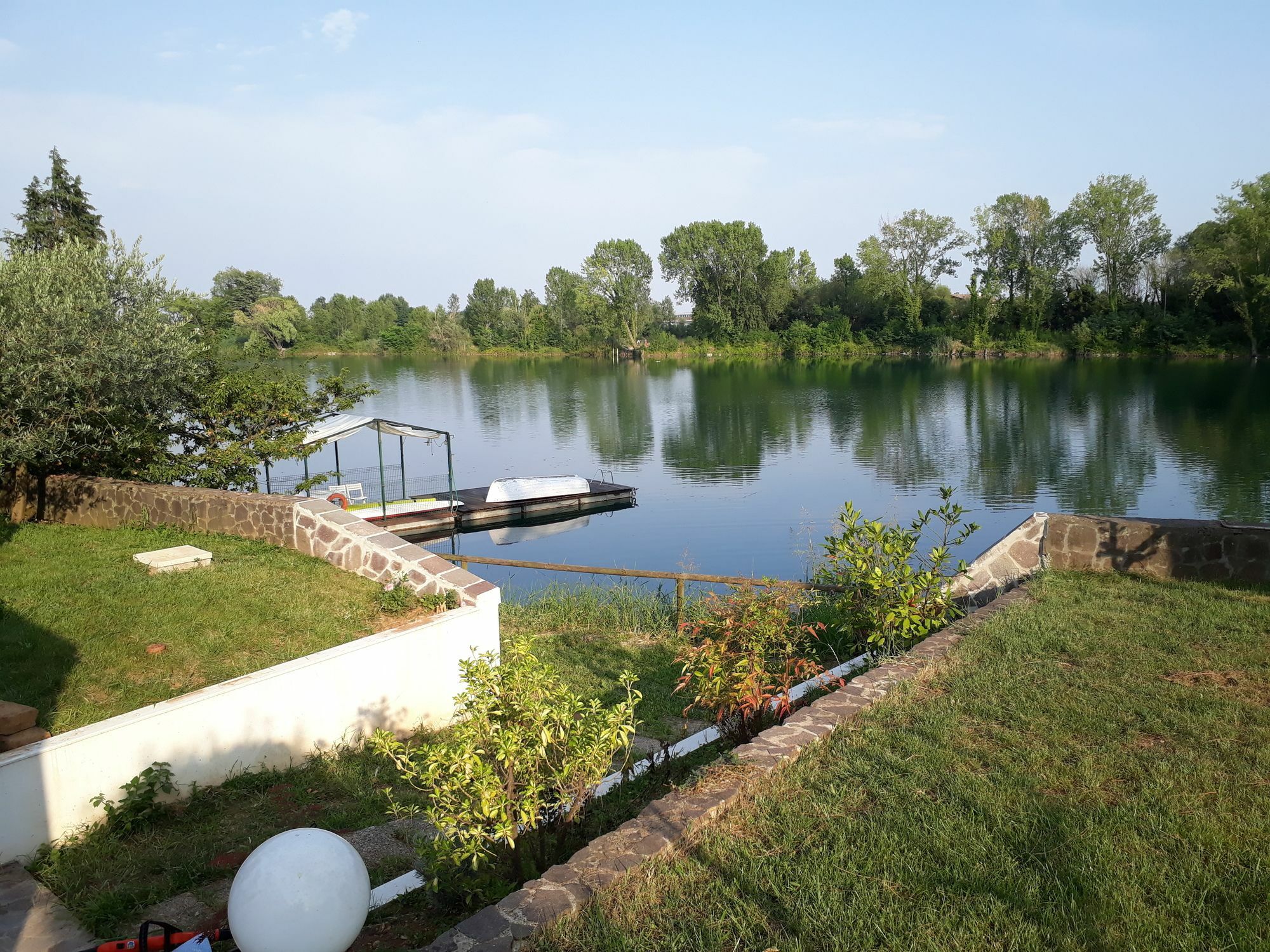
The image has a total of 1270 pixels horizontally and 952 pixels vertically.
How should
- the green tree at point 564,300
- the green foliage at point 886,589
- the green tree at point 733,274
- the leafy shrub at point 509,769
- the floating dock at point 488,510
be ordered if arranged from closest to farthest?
the leafy shrub at point 509,769, the green foliage at point 886,589, the floating dock at point 488,510, the green tree at point 733,274, the green tree at point 564,300

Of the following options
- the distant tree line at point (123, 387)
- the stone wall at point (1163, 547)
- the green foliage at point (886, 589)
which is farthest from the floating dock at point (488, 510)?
the stone wall at point (1163, 547)

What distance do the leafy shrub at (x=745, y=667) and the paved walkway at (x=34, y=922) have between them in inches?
119

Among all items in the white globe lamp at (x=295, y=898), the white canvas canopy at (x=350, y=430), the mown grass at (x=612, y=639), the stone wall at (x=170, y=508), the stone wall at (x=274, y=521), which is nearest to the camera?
the white globe lamp at (x=295, y=898)

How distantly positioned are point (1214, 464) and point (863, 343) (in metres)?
45.7

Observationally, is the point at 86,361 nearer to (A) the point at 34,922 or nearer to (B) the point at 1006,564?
(A) the point at 34,922

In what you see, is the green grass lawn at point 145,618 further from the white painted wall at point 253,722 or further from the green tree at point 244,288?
the green tree at point 244,288

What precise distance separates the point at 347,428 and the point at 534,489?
6.47 m

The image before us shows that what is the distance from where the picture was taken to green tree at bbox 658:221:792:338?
70.8 meters

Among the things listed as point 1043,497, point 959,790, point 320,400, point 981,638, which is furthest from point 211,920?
point 1043,497

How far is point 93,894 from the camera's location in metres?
3.91

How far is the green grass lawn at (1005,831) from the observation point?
2902 millimetres

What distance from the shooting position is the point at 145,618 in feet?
22.0

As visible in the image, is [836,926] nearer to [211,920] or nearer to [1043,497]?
[211,920]

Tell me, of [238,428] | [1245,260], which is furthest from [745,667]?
[1245,260]
